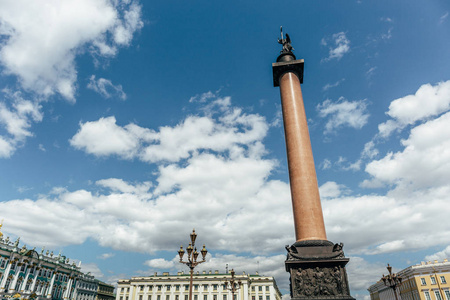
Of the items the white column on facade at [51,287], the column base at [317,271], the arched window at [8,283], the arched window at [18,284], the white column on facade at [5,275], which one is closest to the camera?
the column base at [317,271]

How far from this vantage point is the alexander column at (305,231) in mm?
13609

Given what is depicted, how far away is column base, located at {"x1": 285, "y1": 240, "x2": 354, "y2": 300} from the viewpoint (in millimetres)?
13438

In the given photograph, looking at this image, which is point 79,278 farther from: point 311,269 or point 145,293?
point 311,269

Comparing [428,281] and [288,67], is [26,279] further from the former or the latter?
[428,281]

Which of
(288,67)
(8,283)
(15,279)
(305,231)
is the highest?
(288,67)

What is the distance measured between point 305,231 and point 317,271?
1947mm

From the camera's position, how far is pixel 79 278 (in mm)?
79438

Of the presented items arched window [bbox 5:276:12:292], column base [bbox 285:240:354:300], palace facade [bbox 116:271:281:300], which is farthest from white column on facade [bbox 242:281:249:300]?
column base [bbox 285:240:354:300]

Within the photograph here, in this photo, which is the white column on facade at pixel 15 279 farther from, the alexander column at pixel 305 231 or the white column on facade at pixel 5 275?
the alexander column at pixel 305 231

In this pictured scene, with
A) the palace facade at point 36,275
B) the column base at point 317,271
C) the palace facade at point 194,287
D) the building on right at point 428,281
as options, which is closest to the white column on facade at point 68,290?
the palace facade at point 36,275

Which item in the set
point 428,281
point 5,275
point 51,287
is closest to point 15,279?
point 5,275

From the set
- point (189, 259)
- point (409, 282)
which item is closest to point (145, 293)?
point (409, 282)

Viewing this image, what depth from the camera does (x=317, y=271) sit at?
1387 cm

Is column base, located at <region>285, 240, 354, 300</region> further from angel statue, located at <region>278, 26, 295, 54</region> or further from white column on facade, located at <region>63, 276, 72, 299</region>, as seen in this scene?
white column on facade, located at <region>63, 276, 72, 299</region>
